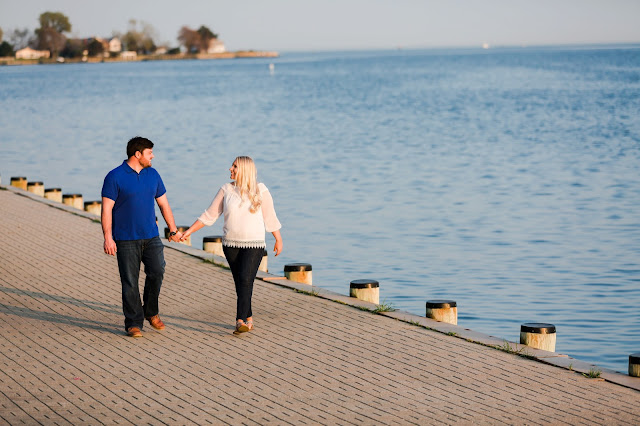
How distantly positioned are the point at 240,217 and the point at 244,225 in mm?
85

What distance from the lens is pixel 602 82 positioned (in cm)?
9600

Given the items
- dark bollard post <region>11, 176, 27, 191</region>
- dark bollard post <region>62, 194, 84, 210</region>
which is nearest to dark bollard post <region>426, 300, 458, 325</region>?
dark bollard post <region>62, 194, 84, 210</region>

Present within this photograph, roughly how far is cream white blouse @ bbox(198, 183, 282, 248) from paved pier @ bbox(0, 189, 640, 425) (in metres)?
0.92

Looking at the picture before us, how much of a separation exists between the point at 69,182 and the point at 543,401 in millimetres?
→ 25258

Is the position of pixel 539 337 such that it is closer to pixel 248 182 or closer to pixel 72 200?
pixel 248 182

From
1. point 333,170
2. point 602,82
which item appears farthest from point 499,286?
point 602,82

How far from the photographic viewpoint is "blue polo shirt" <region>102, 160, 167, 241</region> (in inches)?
364

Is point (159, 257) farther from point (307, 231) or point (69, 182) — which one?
point (69, 182)

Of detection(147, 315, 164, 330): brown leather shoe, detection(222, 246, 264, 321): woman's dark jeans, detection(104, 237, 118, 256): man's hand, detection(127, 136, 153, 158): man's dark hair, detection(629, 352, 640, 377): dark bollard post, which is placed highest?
detection(127, 136, 153, 158): man's dark hair

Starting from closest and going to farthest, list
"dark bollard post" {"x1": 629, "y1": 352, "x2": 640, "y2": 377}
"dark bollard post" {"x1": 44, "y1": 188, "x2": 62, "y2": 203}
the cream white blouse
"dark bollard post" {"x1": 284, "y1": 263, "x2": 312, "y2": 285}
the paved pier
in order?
the paved pier < "dark bollard post" {"x1": 629, "y1": 352, "x2": 640, "y2": 377} < the cream white blouse < "dark bollard post" {"x1": 284, "y1": 263, "x2": 312, "y2": 285} < "dark bollard post" {"x1": 44, "y1": 188, "x2": 62, "y2": 203}

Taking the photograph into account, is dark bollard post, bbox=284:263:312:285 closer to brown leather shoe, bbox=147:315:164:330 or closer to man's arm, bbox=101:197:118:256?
brown leather shoe, bbox=147:315:164:330

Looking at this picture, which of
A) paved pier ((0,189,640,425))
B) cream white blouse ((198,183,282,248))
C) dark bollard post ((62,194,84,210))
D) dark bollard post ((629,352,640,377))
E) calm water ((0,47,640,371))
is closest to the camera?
paved pier ((0,189,640,425))

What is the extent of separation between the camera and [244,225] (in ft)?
30.5

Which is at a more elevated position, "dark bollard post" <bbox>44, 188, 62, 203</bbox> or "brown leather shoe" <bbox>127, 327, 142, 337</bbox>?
"brown leather shoe" <bbox>127, 327, 142, 337</bbox>
